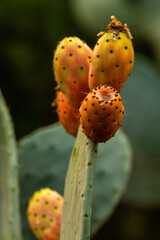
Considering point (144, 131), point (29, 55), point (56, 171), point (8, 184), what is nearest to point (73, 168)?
point (8, 184)

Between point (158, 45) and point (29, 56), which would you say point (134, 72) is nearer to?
point (158, 45)

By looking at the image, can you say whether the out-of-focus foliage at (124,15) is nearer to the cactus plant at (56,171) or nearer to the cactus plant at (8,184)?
the cactus plant at (56,171)

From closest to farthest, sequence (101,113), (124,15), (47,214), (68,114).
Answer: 1. (101,113)
2. (68,114)
3. (47,214)
4. (124,15)

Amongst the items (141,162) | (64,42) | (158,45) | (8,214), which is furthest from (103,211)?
(158,45)

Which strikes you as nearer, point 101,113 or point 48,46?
point 101,113

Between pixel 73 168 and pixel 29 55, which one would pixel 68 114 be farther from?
pixel 29 55

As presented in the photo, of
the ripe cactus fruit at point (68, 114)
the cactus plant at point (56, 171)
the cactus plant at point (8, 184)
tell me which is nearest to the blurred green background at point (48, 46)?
the cactus plant at point (56, 171)

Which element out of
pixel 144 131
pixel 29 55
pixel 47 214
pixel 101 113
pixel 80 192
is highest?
pixel 101 113
